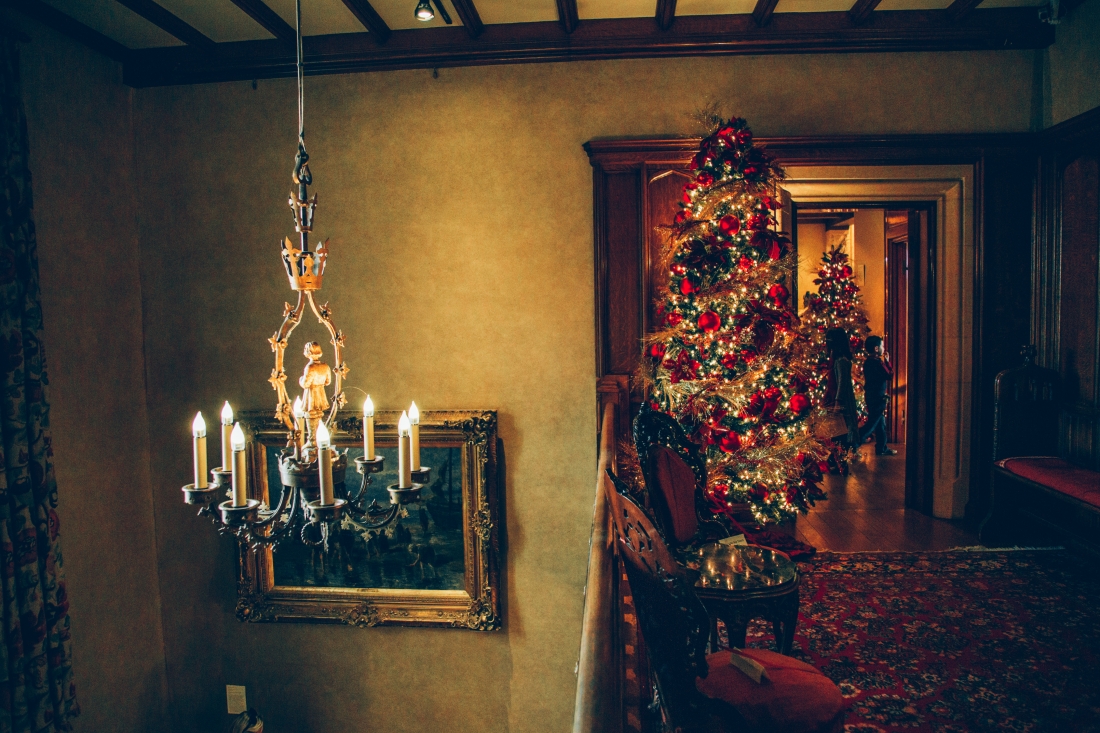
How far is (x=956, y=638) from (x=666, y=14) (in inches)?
157

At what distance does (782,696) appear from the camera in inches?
66.6

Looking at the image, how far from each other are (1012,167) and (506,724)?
550cm

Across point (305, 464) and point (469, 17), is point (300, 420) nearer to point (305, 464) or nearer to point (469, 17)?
point (305, 464)

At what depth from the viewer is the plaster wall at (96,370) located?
4.01 m

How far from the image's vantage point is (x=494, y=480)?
14.9 feet

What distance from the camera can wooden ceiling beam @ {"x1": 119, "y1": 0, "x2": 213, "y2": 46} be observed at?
151 inches

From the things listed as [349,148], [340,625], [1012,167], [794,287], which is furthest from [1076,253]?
[340,625]

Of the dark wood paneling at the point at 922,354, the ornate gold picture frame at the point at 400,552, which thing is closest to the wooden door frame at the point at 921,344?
the dark wood paneling at the point at 922,354

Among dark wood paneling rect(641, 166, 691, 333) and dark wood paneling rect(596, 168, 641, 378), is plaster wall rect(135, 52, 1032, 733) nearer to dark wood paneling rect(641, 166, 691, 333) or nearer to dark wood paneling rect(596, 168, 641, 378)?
dark wood paneling rect(596, 168, 641, 378)

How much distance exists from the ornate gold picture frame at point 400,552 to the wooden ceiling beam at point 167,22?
2777 mm

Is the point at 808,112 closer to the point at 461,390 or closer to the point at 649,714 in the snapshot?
the point at 461,390

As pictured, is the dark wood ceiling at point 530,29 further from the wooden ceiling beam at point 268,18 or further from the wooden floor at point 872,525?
the wooden floor at point 872,525

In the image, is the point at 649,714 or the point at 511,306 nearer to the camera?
the point at 649,714

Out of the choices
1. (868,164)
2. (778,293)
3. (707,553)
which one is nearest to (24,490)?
(707,553)
